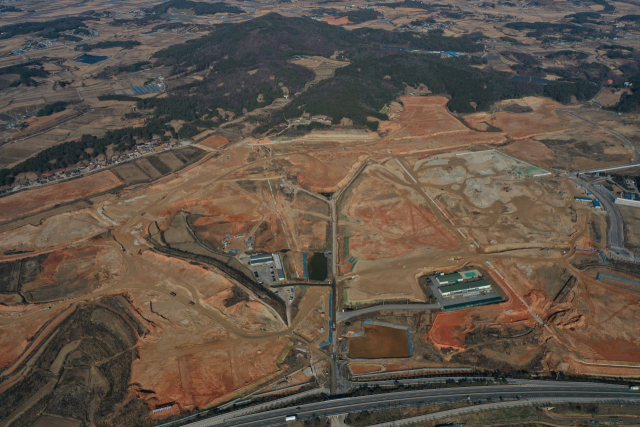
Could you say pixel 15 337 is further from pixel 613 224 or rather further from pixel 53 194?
pixel 613 224

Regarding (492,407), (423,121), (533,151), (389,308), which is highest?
(423,121)

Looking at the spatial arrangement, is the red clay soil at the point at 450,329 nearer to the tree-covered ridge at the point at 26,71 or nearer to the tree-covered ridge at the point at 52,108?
the tree-covered ridge at the point at 52,108

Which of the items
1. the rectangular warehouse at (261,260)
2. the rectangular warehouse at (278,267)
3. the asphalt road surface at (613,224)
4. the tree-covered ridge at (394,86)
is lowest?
the rectangular warehouse at (278,267)

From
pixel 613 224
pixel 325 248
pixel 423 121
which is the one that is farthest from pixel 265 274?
pixel 423 121

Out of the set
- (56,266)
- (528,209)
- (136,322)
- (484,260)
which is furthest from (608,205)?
(56,266)

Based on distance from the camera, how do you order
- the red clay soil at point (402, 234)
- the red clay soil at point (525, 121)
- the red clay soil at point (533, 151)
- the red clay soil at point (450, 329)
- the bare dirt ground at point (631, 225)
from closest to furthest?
1. the red clay soil at point (450, 329)
2. the bare dirt ground at point (631, 225)
3. the red clay soil at point (402, 234)
4. the red clay soil at point (533, 151)
5. the red clay soil at point (525, 121)

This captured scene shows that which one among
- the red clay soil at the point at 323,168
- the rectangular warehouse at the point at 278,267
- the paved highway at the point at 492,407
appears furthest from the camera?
the red clay soil at the point at 323,168

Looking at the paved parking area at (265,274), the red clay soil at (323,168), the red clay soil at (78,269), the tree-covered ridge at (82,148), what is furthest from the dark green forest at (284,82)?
the paved parking area at (265,274)
